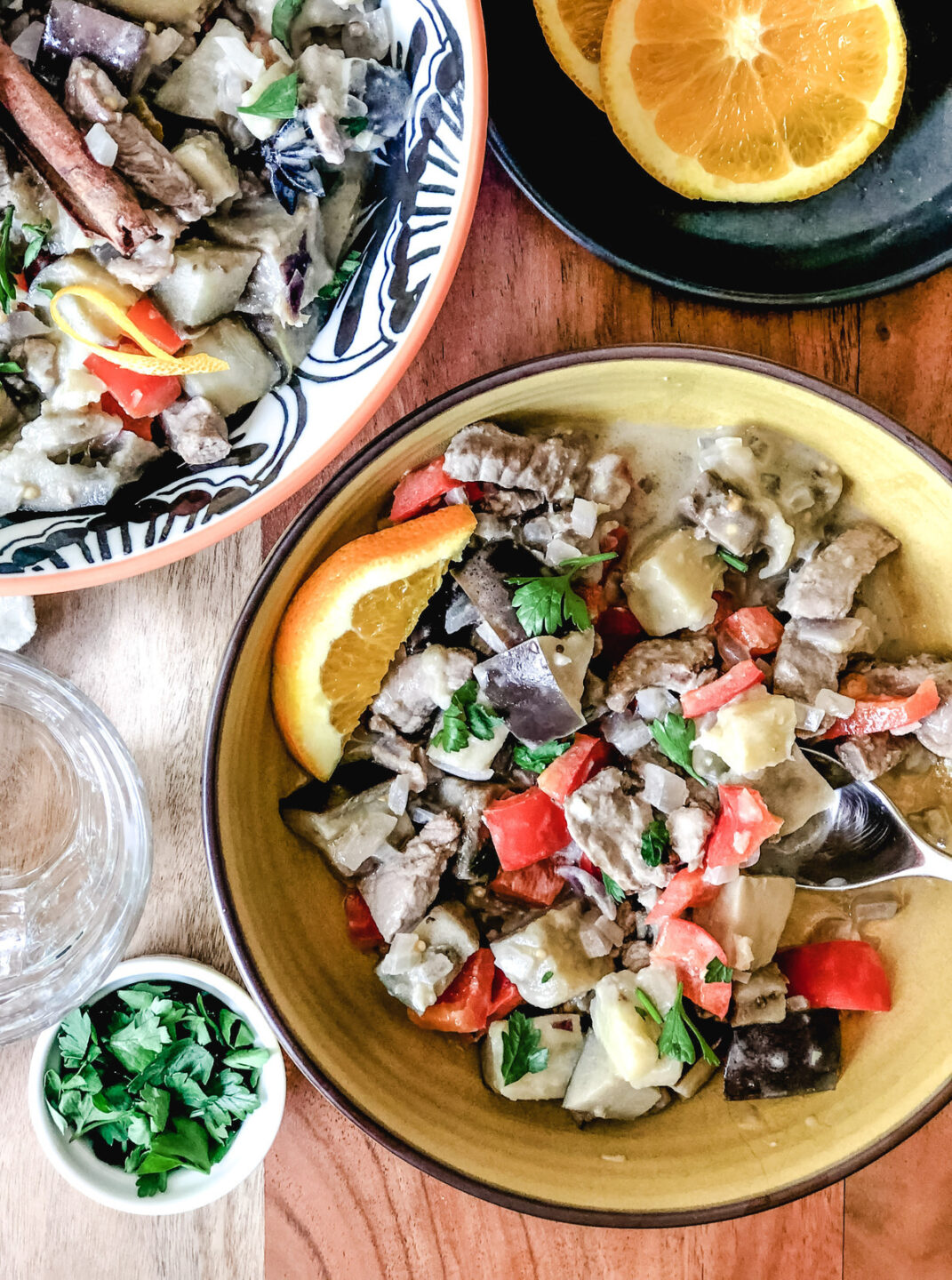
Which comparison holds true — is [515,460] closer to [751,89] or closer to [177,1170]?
[751,89]

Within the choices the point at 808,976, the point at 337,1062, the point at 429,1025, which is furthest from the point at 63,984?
the point at 808,976

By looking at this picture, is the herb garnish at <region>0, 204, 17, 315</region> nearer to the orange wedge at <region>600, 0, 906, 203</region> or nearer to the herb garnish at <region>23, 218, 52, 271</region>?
the herb garnish at <region>23, 218, 52, 271</region>

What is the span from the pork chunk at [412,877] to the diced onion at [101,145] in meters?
0.99

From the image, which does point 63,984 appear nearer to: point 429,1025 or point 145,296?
point 429,1025

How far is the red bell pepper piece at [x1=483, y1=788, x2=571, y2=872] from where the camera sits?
1.57m

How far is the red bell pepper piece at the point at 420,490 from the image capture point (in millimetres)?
1513

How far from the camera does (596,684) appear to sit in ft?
5.15

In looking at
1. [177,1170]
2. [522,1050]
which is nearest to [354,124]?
[522,1050]

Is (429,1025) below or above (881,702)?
below

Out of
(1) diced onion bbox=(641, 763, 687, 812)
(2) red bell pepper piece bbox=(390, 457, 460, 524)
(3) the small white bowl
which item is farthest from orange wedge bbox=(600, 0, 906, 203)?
(3) the small white bowl

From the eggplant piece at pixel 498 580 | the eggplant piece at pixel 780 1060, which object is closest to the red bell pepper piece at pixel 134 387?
the eggplant piece at pixel 498 580

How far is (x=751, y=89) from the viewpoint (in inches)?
59.5

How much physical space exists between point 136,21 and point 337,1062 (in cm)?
139

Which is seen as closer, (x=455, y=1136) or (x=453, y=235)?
(x=453, y=235)
